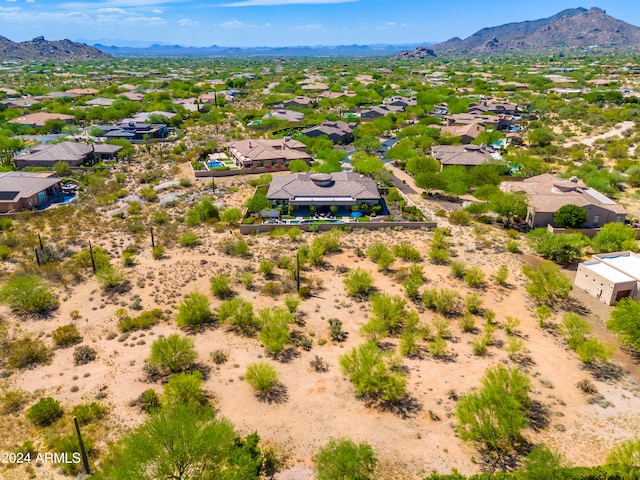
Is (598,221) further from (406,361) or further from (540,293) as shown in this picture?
(406,361)

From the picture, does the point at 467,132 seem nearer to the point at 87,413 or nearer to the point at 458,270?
the point at 458,270

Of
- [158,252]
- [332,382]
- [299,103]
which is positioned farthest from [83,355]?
[299,103]

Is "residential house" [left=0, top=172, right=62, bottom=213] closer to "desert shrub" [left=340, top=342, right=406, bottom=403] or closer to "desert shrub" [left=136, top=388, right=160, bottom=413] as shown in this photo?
"desert shrub" [left=136, top=388, right=160, bottom=413]

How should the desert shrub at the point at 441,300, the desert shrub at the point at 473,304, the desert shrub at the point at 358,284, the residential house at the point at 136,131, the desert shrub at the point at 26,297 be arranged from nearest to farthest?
the desert shrub at the point at 26,297 < the desert shrub at the point at 441,300 < the desert shrub at the point at 473,304 < the desert shrub at the point at 358,284 < the residential house at the point at 136,131

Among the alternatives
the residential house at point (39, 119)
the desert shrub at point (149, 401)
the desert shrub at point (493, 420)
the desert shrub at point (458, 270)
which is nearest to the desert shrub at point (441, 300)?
the desert shrub at point (458, 270)

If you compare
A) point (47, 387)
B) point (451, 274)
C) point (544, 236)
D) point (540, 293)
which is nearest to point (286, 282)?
point (451, 274)

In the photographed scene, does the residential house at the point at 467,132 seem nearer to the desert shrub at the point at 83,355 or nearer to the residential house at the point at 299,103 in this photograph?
the residential house at the point at 299,103

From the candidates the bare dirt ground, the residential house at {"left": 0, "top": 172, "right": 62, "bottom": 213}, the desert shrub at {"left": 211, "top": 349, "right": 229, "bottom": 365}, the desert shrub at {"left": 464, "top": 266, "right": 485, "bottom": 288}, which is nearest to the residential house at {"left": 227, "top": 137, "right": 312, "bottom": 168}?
the residential house at {"left": 0, "top": 172, "right": 62, "bottom": 213}
